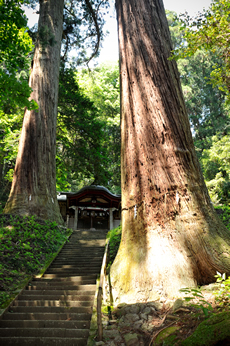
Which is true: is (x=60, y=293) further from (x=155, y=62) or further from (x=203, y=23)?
(x=203, y=23)

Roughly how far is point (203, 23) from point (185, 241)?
3.70 meters

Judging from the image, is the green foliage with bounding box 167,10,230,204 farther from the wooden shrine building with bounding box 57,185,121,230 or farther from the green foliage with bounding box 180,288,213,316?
the green foliage with bounding box 180,288,213,316

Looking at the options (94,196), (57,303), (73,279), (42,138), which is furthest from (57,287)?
(94,196)

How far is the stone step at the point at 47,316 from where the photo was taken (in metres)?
4.05

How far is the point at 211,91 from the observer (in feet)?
74.9

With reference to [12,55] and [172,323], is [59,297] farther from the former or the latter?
[12,55]

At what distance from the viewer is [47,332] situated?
3.58 meters

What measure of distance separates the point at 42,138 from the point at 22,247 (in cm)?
451

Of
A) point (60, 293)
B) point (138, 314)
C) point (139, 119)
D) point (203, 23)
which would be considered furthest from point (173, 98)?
point (60, 293)

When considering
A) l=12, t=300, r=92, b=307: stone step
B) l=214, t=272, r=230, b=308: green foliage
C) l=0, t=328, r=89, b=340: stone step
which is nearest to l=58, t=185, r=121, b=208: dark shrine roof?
l=12, t=300, r=92, b=307: stone step

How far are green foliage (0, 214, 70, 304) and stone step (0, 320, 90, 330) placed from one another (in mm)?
799

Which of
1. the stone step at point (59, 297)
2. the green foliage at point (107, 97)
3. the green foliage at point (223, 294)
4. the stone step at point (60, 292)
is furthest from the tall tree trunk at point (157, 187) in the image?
the green foliage at point (107, 97)

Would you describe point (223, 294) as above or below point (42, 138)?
below

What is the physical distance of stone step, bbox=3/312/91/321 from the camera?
4.05m
